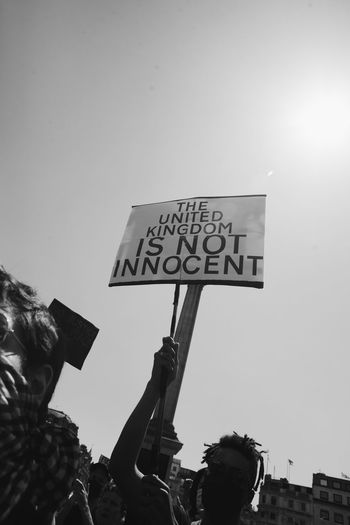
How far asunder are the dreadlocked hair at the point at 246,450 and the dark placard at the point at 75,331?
2505mm

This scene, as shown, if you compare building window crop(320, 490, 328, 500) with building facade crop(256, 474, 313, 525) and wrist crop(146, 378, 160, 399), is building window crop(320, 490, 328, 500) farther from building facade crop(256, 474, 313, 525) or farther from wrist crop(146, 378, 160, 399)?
wrist crop(146, 378, 160, 399)

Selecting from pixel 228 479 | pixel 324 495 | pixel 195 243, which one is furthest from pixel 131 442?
pixel 324 495

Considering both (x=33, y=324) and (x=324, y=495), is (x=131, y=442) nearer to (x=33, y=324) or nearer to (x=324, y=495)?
(x=33, y=324)

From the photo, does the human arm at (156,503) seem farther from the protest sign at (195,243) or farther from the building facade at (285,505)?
the building facade at (285,505)

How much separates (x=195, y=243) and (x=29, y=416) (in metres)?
3.06

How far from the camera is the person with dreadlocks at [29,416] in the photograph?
2.47ft

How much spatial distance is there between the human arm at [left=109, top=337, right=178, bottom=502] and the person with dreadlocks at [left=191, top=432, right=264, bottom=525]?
0.58 m

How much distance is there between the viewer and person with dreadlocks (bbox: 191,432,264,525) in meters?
1.81

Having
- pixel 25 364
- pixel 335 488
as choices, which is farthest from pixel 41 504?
pixel 335 488

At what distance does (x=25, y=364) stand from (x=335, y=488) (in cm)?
5786

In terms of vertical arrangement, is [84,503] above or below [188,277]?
below

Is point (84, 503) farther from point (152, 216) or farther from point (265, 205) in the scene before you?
point (265, 205)

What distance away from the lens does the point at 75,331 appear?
14.0ft

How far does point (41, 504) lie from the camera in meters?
0.88
